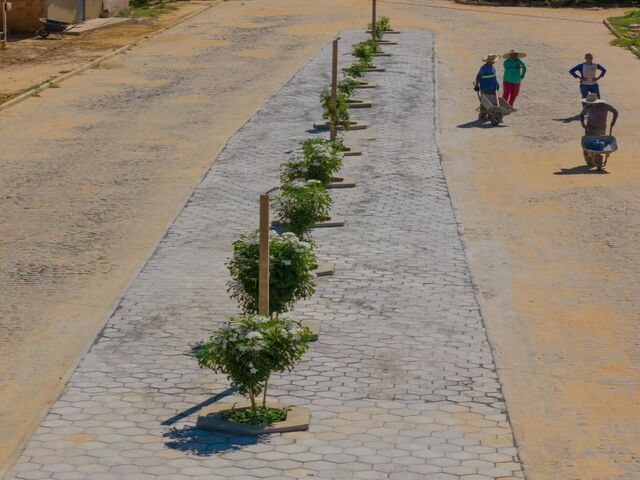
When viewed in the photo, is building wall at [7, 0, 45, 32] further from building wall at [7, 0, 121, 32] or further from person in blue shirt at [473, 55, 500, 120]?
person in blue shirt at [473, 55, 500, 120]

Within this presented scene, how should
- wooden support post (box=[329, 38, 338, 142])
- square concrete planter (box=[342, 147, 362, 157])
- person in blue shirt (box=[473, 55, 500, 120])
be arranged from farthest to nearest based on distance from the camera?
person in blue shirt (box=[473, 55, 500, 120]) < square concrete planter (box=[342, 147, 362, 157]) < wooden support post (box=[329, 38, 338, 142])

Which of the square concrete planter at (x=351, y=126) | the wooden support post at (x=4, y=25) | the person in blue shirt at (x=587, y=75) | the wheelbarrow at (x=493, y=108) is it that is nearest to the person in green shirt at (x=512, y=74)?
the wheelbarrow at (x=493, y=108)

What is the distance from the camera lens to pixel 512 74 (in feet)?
102

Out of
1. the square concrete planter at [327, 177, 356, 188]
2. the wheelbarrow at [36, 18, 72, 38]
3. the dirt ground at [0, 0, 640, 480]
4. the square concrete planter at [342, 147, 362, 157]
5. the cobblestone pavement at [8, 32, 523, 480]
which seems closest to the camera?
the cobblestone pavement at [8, 32, 523, 480]

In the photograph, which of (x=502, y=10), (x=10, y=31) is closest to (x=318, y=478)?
(x=10, y=31)

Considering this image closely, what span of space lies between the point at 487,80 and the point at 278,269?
15.8 m

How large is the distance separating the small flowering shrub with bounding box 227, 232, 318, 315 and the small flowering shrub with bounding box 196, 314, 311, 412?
4.86 ft

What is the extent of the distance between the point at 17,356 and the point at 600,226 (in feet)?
32.1

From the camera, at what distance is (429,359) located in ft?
50.2

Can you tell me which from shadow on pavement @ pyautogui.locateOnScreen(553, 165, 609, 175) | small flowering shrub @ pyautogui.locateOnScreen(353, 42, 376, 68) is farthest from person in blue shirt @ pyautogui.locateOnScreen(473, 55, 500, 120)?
small flowering shrub @ pyautogui.locateOnScreen(353, 42, 376, 68)

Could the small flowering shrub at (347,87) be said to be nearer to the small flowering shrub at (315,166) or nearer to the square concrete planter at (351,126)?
the square concrete planter at (351,126)

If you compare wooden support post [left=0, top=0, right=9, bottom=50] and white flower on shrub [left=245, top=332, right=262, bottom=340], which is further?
wooden support post [left=0, top=0, right=9, bottom=50]

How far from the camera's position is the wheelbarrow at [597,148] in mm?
25234

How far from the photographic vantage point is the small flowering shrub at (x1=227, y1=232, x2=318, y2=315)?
14742 millimetres
